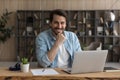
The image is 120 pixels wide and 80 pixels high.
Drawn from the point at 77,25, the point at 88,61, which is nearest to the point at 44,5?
the point at 77,25

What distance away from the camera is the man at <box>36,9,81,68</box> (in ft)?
8.11

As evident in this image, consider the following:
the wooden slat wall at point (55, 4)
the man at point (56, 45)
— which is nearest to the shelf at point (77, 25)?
the wooden slat wall at point (55, 4)

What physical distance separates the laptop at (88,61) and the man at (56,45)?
416 mm

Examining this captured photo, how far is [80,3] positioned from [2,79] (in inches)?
293

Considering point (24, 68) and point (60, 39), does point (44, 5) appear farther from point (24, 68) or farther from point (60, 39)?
point (24, 68)

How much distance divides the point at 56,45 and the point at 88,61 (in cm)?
52

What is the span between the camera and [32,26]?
8.94 meters

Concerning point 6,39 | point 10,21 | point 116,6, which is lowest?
point 6,39

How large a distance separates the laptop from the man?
1.37 ft

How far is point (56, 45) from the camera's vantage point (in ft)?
8.13

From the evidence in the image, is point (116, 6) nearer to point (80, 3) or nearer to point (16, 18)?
point (80, 3)

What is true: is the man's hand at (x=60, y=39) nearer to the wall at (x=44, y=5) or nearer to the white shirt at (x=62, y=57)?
the white shirt at (x=62, y=57)

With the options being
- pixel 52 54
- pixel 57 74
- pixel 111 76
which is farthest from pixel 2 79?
pixel 111 76

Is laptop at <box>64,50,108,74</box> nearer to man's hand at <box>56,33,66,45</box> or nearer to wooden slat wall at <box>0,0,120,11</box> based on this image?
man's hand at <box>56,33,66,45</box>
